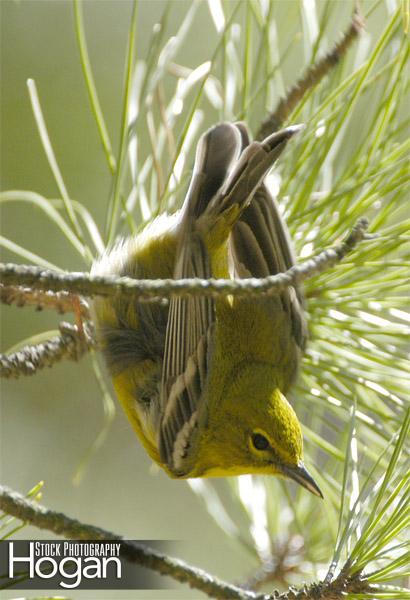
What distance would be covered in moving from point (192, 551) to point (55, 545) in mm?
1841

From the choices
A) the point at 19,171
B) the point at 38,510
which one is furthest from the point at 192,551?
the point at 38,510

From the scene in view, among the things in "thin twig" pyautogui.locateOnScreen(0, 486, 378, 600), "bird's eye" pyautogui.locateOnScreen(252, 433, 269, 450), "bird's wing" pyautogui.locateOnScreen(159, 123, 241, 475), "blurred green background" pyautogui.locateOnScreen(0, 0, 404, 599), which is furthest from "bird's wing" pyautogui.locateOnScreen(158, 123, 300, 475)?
"blurred green background" pyautogui.locateOnScreen(0, 0, 404, 599)

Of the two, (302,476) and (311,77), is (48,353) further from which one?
(311,77)

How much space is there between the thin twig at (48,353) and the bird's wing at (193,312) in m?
0.14

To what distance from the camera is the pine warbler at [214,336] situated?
1.30m

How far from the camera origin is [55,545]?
3.51ft

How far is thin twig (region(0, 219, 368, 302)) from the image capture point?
76cm

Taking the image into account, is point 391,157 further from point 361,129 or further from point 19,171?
point 19,171

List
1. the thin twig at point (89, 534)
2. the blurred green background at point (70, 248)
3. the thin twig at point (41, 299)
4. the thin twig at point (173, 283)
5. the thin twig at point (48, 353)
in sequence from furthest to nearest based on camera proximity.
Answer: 1. the blurred green background at point (70, 248)
2. the thin twig at point (41, 299)
3. the thin twig at point (48, 353)
4. the thin twig at point (89, 534)
5. the thin twig at point (173, 283)

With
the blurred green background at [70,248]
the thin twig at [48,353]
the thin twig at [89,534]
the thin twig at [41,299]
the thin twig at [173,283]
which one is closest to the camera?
the thin twig at [173,283]

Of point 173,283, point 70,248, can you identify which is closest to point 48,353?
point 173,283

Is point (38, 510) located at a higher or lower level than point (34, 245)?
lower

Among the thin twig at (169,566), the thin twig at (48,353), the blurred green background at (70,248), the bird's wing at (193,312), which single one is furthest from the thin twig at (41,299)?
the blurred green background at (70,248)

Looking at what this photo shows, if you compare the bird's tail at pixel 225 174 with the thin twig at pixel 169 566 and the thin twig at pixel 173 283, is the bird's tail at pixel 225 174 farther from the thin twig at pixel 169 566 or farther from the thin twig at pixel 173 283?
the thin twig at pixel 169 566
